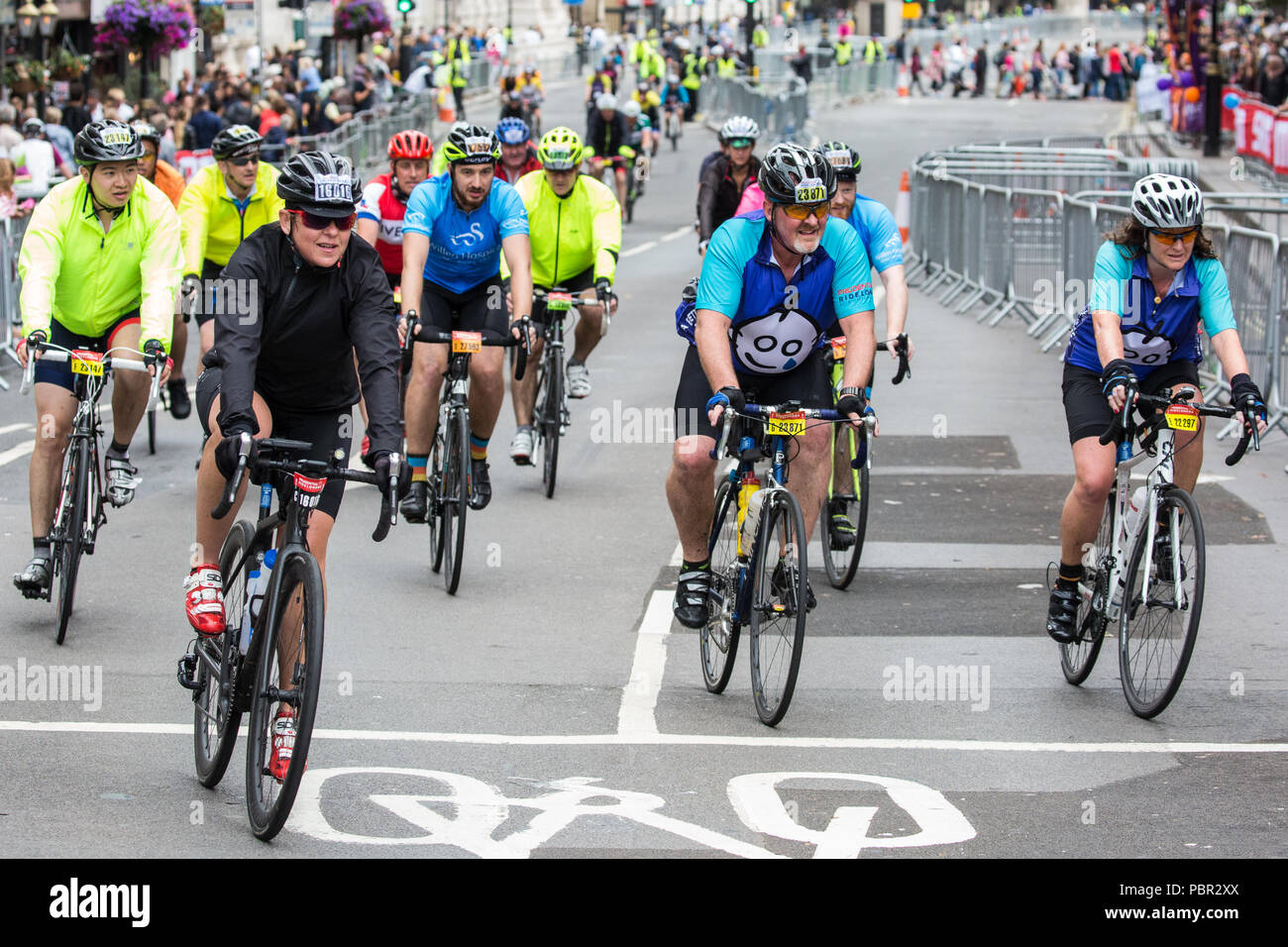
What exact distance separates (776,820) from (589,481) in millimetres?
6393

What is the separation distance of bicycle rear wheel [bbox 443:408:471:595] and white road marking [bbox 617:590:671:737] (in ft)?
3.04

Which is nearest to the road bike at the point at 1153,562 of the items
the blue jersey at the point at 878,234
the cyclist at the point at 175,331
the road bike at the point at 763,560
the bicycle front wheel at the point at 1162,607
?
the bicycle front wheel at the point at 1162,607

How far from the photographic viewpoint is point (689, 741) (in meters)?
6.93

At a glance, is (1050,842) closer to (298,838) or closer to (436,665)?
(298,838)

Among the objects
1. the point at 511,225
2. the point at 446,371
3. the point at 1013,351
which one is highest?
the point at 511,225

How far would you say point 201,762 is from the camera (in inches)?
250

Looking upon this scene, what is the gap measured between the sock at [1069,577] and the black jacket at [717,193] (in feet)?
22.8

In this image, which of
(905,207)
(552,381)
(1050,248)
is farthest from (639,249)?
(552,381)

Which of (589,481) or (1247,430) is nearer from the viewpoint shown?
(1247,430)

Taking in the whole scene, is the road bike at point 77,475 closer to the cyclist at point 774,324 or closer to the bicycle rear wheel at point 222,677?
the bicycle rear wheel at point 222,677

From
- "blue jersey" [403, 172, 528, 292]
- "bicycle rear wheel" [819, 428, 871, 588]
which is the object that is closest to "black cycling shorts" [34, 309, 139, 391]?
"blue jersey" [403, 172, 528, 292]

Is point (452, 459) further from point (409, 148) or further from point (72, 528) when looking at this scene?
point (409, 148)

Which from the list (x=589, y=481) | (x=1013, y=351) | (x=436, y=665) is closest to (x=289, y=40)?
(x=1013, y=351)

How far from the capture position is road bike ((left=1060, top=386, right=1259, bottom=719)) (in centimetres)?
707
